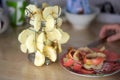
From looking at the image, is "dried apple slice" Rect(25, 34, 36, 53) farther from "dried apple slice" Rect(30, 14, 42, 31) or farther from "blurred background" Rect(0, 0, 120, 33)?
"blurred background" Rect(0, 0, 120, 33)

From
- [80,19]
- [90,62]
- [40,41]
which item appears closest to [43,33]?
[40,41]

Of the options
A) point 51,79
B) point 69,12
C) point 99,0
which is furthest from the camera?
point 99,0

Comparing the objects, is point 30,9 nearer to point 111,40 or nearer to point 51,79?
point 51,79

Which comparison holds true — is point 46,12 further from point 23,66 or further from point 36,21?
point 23,66

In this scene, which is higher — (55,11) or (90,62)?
(55,11)

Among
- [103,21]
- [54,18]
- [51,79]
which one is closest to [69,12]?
[103,21]

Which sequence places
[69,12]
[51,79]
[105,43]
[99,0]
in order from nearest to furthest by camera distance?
1. [51,79]
2. [105,43]
3. [69,12]
4. [99,0]

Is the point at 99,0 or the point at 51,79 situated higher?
the point at 99,0
